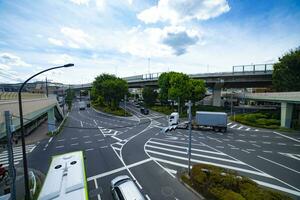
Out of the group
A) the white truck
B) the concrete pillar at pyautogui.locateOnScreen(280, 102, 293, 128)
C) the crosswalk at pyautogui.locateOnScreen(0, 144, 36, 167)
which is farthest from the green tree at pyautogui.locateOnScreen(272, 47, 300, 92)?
the crosswalk at pyautogui.locateOnScreen(0, 144, 36, 167)

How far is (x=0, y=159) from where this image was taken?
20.5 meters

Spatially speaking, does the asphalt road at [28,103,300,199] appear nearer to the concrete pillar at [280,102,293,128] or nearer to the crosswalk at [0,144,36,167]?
the crosswalk at [0,144,36,167]

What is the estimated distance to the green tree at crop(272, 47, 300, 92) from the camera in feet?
128

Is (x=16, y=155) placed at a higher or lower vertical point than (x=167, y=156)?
lower

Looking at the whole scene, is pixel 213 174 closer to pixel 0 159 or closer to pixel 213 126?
pixel 213 126

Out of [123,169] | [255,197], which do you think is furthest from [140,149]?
Answer: [255,197]

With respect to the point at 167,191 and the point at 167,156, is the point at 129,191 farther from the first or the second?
the point at 167,156

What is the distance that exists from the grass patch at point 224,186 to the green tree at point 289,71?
38.9m

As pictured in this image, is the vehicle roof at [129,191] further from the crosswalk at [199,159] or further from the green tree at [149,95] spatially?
the green tree at [149,95]

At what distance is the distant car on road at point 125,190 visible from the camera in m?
10.2

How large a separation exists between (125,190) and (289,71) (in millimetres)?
47174

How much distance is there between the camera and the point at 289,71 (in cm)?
4006

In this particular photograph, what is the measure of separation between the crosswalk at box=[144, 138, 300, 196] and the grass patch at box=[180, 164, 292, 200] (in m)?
2.62

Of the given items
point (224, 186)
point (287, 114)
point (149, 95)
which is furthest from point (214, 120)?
point (149, 95)
